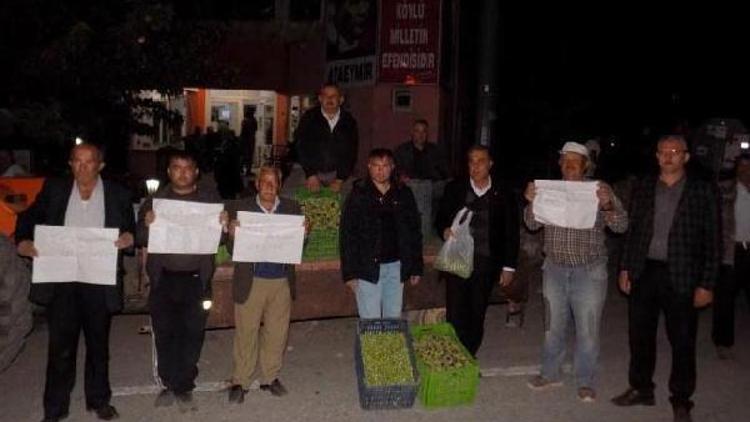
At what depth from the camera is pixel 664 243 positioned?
6191mm

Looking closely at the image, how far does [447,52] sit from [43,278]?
15040 millimetres

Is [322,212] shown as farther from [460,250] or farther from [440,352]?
[440,352]

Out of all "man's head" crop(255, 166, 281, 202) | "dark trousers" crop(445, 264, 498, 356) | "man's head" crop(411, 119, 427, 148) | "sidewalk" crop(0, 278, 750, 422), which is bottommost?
"sidewalk" crop(0, 278, 750, 422)

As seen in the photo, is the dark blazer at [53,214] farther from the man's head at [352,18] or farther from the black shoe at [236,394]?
the man's head at [352,18]

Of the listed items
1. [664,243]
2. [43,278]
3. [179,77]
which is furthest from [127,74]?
[664,243]

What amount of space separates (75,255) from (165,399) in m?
1.45

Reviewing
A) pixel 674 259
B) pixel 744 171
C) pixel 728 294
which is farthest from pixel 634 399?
pixel 744 171

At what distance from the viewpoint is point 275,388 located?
672cm

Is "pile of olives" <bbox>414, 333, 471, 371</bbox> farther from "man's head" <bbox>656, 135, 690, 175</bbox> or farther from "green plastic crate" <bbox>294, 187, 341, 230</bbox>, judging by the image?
"man's head" <bbox>656, 135, 690, 175</bbox>

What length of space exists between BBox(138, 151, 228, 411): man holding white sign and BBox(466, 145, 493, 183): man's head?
2.15 m

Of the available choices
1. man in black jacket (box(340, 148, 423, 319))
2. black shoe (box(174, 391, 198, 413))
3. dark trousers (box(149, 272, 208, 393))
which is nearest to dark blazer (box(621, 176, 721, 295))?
man in black jacket (box(340, 148, 423, 319))

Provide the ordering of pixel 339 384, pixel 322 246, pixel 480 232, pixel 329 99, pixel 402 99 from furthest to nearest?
pixel 402 99, pixel 329 99, pixel 322 246, pixel 339 384, pixel 480 232

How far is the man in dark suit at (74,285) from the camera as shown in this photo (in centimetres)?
577

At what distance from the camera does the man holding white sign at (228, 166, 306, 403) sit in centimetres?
621
